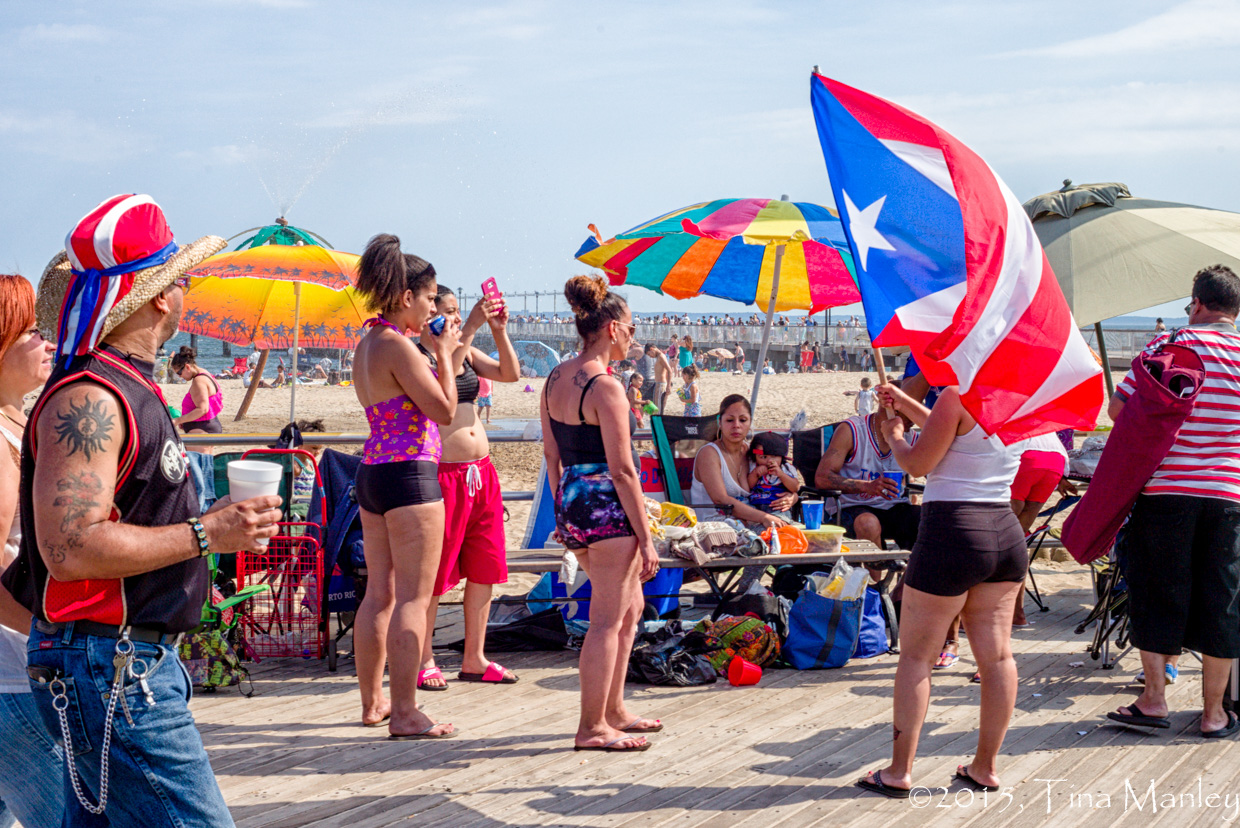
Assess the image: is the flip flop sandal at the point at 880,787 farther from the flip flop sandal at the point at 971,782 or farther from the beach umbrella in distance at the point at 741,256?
the beach umbrella in distance at the point at 741,256

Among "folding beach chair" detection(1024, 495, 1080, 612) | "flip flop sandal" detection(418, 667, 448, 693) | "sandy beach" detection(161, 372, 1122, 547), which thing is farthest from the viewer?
"sandy beach" detection(161, 372, 1122, 547)

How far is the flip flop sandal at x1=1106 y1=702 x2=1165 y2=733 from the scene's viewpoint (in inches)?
172

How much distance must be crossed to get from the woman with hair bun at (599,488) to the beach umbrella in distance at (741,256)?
2444mm

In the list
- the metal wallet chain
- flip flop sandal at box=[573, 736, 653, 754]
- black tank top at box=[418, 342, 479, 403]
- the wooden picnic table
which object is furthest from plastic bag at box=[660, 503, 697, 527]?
the metal wallet chain

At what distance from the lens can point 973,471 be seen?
351 cm

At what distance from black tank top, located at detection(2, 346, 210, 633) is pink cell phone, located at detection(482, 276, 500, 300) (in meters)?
2.60

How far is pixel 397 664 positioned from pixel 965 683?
280 centimetres

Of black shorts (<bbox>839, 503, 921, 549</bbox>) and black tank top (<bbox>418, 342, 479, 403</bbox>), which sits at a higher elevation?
black tank top (<bbox>418, 342, 479, 403</bbox>)

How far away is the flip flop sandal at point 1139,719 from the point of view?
14.3 feet

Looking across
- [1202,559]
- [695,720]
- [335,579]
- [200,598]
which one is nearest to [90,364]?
[200,598]

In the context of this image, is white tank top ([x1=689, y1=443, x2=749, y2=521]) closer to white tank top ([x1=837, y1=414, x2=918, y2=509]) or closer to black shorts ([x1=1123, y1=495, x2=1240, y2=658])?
white tank top ([x1=837, y1=414, x2=918, y2=509])

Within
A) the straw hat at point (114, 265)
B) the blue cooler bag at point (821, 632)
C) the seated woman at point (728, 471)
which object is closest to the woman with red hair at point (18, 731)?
the straw hat at point (114, 265)

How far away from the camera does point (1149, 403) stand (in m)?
4.22

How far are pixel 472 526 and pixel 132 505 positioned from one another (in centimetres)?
313
